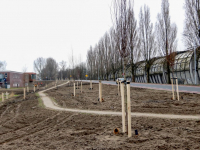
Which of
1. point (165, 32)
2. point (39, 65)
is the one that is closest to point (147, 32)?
point (165, 32)

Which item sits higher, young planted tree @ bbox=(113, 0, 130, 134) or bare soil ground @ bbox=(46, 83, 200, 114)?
young planted tree @ bbox=(113, 0, 130, 134)

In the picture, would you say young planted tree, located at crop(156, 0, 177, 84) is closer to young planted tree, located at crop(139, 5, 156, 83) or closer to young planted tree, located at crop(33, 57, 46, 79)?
young planted tree, located at crop(139, 5, 156, 83)

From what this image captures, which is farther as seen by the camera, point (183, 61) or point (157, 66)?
point (157, 66)

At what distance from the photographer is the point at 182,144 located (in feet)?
14.2

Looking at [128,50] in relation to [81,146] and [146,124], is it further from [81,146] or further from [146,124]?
[81,146]

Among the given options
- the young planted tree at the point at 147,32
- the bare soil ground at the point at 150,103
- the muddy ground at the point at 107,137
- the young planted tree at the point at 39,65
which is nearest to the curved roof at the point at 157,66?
the young planted tree at the point at 147,32

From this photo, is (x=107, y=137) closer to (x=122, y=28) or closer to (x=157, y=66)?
(x=122, y=28)

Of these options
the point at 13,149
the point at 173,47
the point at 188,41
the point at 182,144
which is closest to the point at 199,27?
the point at 188,41

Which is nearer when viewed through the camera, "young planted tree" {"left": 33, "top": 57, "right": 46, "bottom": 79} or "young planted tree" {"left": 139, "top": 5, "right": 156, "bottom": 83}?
"young planted tree" {"left": 139, "top": 5, "right": 156, "bottom": 83}

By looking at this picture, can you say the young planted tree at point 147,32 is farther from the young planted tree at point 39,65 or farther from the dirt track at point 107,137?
the young planted tree at point 39,65

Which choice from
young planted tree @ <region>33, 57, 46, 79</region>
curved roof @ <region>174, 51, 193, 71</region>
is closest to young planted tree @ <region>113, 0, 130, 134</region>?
curved roof @ <region>174, 51, 193, 71</region>

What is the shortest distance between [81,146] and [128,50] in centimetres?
347

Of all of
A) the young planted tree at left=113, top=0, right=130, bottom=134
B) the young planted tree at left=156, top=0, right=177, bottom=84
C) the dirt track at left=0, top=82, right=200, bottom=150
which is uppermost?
the young planted tree at left=156, top=0, right=177, bottom=84

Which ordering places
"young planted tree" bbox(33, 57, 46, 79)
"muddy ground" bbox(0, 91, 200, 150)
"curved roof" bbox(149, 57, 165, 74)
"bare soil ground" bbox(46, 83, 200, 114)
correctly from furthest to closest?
"young planted tree" bbox(33, 57, 46, 79), "curved roof" bbox(149, 57, 165, 74), "bare soil ground" bbox(46, 83, 200, 114), "muddy ground" bbox(0, 91, 200, 150)
